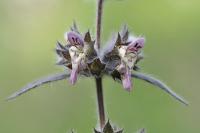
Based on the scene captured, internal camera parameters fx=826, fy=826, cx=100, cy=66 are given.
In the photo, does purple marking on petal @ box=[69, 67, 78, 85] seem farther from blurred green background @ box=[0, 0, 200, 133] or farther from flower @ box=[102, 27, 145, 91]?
blurred green background @ box=[0, 0, 200, 133]

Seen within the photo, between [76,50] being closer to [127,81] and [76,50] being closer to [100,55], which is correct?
[100,55]

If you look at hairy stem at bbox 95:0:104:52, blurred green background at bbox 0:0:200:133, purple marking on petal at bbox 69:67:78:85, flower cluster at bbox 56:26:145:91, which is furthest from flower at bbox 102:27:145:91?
blurred green background at bbox 0:0:200:133

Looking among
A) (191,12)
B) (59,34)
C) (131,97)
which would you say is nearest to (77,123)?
(131,97)

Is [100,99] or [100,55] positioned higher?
[100,55]

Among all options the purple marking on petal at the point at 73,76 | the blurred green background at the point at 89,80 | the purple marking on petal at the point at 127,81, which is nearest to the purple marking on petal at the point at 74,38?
the purple marking on petal at the point at 73,76

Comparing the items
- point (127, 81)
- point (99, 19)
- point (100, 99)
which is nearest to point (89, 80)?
point (100, 99)

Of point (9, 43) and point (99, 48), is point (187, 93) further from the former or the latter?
point (99, 48)
